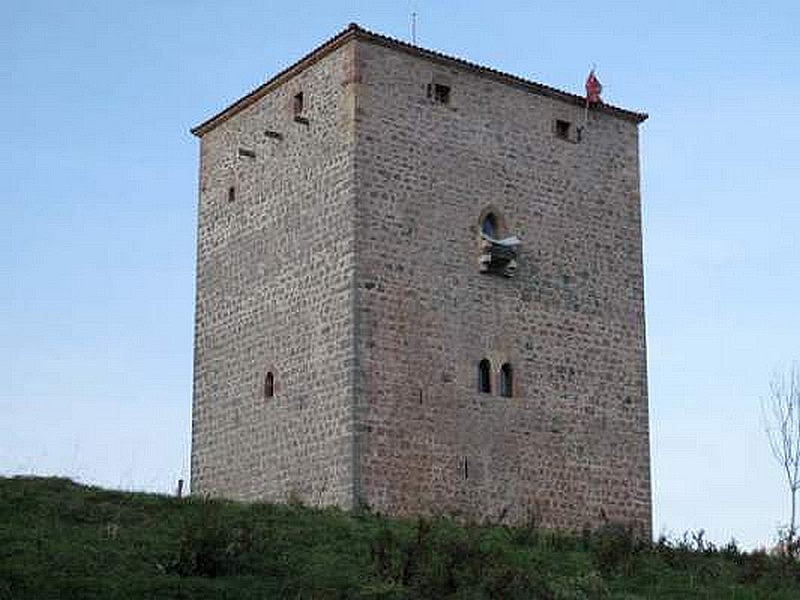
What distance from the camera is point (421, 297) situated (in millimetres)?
22734

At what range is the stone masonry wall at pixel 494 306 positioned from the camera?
874 inches

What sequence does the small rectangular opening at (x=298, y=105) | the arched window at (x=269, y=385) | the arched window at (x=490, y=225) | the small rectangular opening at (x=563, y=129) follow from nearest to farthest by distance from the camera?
the arched window at (x=269, y=385), the arched window at (x=490, y=225), the small rectangular opening at (x=298, y=105), the small rectangular opening at (x=563, y=129)

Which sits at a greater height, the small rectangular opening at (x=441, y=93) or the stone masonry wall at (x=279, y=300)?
the small rectangular opening at (x=441, y=93)

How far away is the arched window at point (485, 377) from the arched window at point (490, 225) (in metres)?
2.21

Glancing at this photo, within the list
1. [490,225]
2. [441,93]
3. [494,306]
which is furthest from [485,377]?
[441,93]

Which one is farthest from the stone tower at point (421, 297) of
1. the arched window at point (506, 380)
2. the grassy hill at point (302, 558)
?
the grassy hill at point (302, 558)

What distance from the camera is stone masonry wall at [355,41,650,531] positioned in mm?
22203

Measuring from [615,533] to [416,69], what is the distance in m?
8.71

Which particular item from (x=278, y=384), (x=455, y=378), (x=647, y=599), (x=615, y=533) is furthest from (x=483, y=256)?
(x=647, y=599)

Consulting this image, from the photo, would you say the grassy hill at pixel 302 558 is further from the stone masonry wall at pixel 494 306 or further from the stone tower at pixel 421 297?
the stone tower at pixel 421 297

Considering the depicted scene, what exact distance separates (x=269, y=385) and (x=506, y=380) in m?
3.93

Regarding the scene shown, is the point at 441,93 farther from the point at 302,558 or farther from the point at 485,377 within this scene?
the point at 302,558

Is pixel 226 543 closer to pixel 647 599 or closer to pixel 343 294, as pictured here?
pixel 647 599

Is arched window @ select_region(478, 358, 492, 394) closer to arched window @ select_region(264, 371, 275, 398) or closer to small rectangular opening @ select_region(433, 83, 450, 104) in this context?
arched window @ select_region(264, 371, 275, 398)
